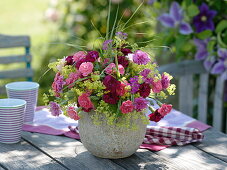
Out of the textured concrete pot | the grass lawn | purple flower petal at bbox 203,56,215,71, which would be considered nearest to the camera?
the textured concrete pot

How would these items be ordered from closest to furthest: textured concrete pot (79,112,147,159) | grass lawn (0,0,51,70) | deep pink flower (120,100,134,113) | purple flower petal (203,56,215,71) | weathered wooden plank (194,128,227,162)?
deep pink flower (120,100,134,113), textured concrete pot (79,112,147,159), weathered wooden plank (194,128,227,162), purple flower petal (203,56,215,71), grass lawn (0,0,51,70)

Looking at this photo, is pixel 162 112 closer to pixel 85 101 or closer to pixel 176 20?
pixel 85 101

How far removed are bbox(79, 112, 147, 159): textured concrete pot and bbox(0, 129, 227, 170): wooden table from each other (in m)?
0.04

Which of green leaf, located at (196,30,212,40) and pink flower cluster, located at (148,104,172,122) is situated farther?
green leaf, located at (196,30,212,40)

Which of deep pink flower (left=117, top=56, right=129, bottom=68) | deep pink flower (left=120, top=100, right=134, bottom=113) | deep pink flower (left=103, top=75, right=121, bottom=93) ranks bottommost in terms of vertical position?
deep pink flower (left=120, top=100, right=134, bottom=113)

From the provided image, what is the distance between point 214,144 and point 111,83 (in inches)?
23.6

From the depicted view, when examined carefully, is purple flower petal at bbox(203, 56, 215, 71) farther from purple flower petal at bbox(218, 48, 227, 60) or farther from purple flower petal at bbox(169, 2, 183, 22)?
purple flower petal at bbox(169, 2, 183, 22)

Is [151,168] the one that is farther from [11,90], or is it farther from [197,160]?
[11,90]

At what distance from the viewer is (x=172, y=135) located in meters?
1.94

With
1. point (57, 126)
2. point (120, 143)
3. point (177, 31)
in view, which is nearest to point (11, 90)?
point (57, 126)

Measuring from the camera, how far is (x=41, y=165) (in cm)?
168

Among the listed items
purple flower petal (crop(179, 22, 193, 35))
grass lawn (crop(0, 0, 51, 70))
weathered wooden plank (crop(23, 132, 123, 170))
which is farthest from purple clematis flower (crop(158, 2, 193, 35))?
grass lawn (crop(0, 0, 51, 70))

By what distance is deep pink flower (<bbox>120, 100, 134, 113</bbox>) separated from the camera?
154 centimetres

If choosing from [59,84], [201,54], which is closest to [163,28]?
[201,54]
